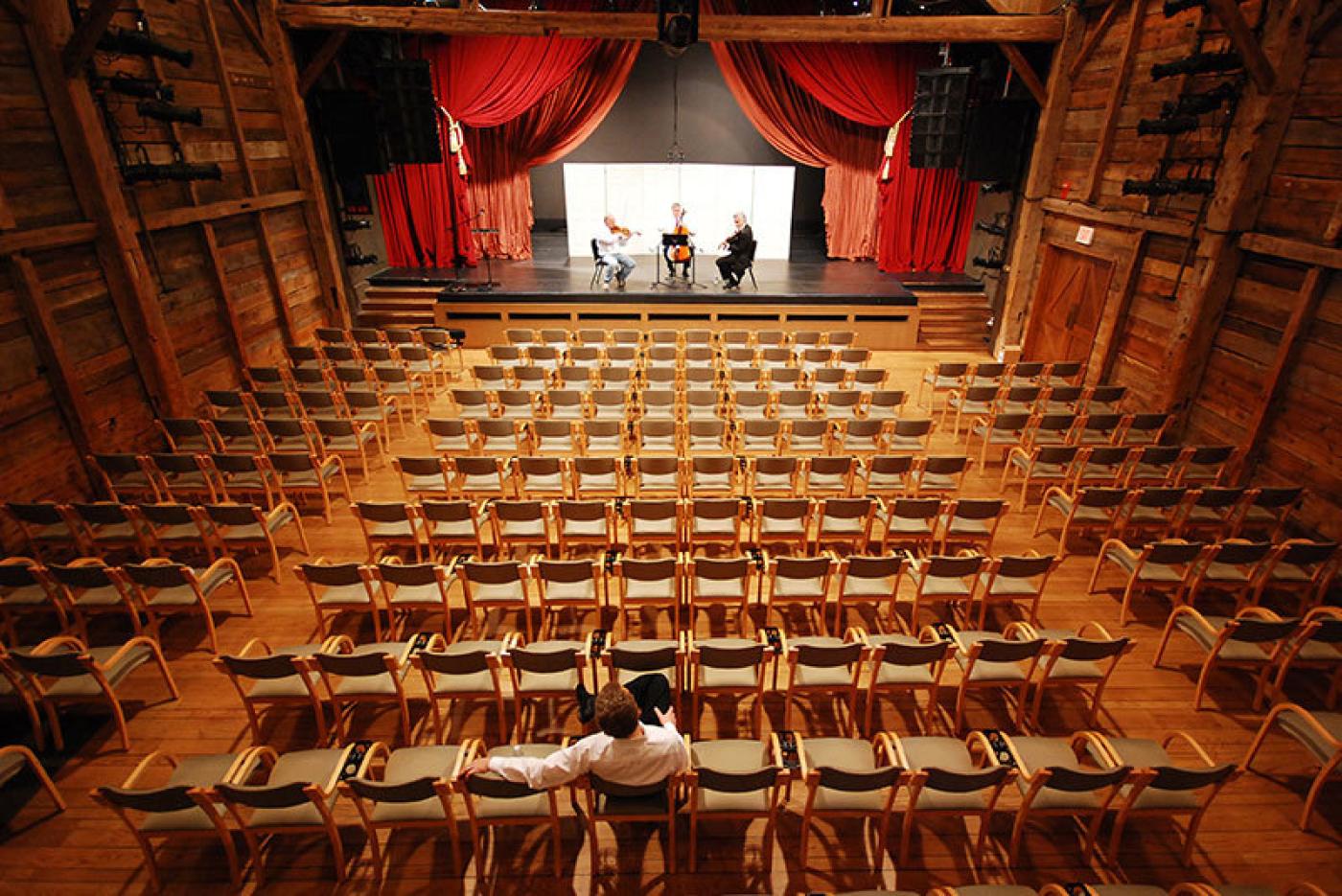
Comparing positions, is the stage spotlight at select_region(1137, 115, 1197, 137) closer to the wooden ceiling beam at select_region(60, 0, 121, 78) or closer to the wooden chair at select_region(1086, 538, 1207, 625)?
the wooden chair at select_region(1086, 538, 1207, 625)

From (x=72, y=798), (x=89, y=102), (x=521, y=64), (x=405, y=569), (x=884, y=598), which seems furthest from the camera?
(x=521, y=64)

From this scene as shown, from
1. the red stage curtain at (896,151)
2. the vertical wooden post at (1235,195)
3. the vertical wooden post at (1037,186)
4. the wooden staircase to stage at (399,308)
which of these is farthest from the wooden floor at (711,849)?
the red stage curtain at (896,151)

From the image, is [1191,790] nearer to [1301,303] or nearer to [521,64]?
[1301,303]

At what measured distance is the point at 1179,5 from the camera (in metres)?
6.49

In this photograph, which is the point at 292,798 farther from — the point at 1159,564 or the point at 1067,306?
the point at 1067,306

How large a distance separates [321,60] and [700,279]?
20.6 ft

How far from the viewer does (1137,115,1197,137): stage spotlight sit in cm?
651

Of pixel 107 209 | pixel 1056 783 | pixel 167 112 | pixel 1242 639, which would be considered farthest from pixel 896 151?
pixel 1056 783

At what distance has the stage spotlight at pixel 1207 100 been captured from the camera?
6.08 metres

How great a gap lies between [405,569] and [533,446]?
2.39 meters

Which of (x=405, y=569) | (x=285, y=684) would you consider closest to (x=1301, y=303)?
(x=405, y=569)

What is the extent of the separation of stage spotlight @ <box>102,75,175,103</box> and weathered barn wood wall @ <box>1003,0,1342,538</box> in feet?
31.8

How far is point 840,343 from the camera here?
29.5 feet

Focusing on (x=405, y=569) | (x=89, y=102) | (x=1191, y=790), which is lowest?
(x=1191, y=790)
